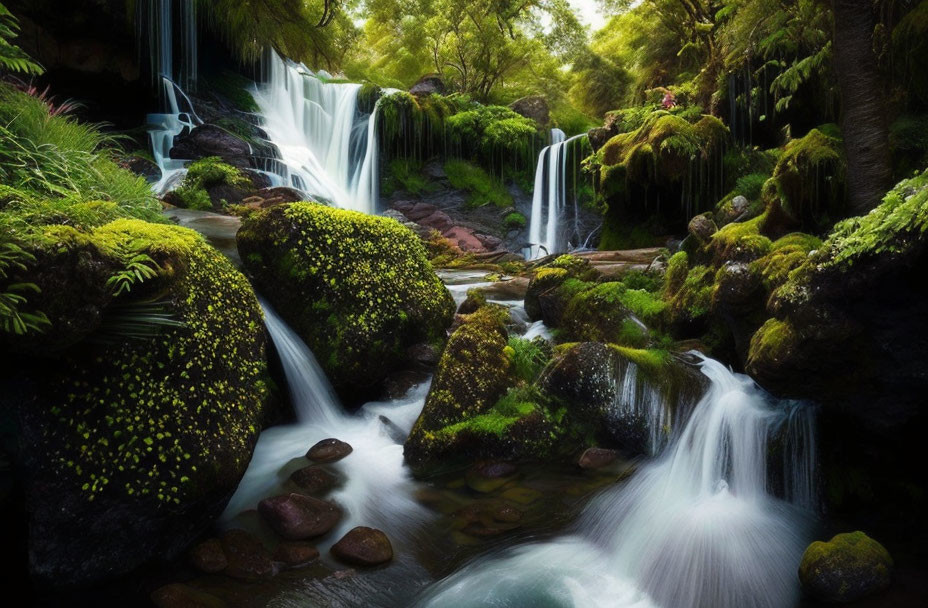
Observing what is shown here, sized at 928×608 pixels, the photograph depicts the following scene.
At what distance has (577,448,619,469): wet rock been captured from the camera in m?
5.28

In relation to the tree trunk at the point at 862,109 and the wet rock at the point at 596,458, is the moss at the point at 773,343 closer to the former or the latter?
the wet rock at the point at 596,458

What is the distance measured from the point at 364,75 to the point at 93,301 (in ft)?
87.4

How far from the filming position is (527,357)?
250 inches

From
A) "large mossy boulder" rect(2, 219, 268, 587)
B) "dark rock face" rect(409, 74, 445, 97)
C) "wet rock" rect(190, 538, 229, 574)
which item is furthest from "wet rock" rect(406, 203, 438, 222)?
"wet rock" rect(190, 538, 229, 574)

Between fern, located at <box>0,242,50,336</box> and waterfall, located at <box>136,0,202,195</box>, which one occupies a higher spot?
waterfall, located at <box>136,0,202,195</box>

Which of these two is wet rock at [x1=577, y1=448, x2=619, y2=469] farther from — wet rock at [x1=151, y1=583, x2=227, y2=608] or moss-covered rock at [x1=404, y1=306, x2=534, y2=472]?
wet rock at [x1=151, y1=583, x2=227, y2=608]

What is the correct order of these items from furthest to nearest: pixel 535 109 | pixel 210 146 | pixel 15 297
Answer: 1. pixel 535 109
2. pixel 210 146
3. pixel 15 297

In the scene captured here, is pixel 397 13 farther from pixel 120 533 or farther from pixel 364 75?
pixel 120 533

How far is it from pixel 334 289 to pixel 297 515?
2698mm

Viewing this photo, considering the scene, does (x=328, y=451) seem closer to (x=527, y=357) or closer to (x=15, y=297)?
(x=527, y=357)

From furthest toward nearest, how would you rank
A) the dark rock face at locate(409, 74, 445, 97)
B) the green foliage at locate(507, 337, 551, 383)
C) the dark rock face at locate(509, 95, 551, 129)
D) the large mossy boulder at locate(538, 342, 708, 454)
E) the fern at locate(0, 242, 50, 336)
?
the dark rock face at locate(409, 74, 445, 97)
the dark rock face at locate(509, 95, 551, 129)
the green foliage at locate(507, 337, 551, 383)
the large mossy boulder at locate(538, 342, 708, 454)
the fern at locate(0, 242, 50, 336)

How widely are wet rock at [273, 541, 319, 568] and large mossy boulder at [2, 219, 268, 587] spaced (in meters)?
0.57

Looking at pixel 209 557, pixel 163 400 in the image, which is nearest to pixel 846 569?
pixel 209 557

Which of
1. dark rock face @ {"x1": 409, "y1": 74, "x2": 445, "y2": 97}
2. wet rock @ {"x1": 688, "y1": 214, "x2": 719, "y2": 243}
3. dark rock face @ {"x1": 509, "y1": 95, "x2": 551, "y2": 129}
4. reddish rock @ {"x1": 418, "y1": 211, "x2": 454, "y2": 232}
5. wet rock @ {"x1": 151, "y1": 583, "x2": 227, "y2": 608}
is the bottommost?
wet rock @ {"x1": 151, "y1": 583, "x2": 227, "y2": 608}
